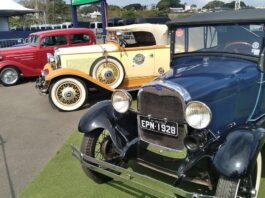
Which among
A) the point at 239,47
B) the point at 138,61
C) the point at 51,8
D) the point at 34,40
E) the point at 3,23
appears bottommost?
the point at 138,61

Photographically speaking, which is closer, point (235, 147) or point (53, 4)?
point (235, 147)

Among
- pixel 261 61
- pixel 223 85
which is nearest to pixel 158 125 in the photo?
pixel 223 85

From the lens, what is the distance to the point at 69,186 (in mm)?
3973

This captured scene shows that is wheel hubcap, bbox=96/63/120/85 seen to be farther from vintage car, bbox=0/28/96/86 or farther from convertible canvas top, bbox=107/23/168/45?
vintage car, bbox=0/28/96/86

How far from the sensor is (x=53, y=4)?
48.2 metres

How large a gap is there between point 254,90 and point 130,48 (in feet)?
14.7

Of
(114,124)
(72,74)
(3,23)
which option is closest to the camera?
(114,124)

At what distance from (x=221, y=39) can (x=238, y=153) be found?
1.56 m

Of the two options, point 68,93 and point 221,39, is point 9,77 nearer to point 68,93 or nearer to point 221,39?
point 68,93

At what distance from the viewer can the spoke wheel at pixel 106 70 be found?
7.52 m

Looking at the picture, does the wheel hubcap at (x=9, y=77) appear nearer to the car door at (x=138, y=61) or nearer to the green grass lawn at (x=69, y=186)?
the car door at (x=138, y=61)

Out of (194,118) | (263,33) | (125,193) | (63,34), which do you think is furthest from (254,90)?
(63,34)

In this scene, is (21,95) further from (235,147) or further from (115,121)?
(235,147)

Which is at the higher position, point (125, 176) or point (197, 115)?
point (197, 115)
